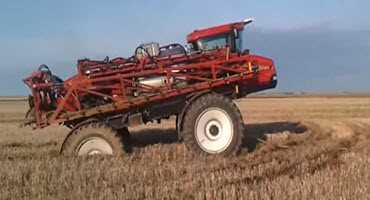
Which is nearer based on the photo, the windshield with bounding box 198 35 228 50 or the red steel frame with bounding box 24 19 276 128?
the red steel frame with bounding box 24 19 276 128

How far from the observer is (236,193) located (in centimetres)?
735

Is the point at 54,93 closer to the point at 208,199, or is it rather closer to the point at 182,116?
the point at 182,116

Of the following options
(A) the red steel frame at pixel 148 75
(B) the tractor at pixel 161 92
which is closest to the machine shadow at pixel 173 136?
(B) the tractor at pixel 161 92

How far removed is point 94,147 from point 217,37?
11.2 feet

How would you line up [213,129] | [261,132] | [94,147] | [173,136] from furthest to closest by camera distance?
[261,132]
[173,136]
[94,147]
[213,129]

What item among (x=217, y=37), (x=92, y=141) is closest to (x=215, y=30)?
(x=217, y=37)

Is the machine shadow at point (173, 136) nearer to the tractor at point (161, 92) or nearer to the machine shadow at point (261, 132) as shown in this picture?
the machine shadow at point (261, 132)

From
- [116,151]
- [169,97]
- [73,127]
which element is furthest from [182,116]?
[73,127]

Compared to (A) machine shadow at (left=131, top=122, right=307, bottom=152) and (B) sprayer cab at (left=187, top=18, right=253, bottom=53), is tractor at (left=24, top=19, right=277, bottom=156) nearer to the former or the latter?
(B) sprayer cab at (left=187, top=18, right=253, bottom=53)

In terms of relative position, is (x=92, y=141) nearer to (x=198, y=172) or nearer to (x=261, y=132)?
(x=198, y=172)

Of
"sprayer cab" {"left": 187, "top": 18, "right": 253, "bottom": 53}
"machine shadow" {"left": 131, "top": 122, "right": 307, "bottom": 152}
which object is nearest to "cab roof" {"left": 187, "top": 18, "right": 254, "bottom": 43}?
"sprayer cab" {"left": 187, "top": 18, "right": 253, "bottom": 53}

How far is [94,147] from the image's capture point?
38.8ft

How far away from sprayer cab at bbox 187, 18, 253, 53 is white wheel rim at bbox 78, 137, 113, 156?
275cm

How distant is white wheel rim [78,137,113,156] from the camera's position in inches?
465
